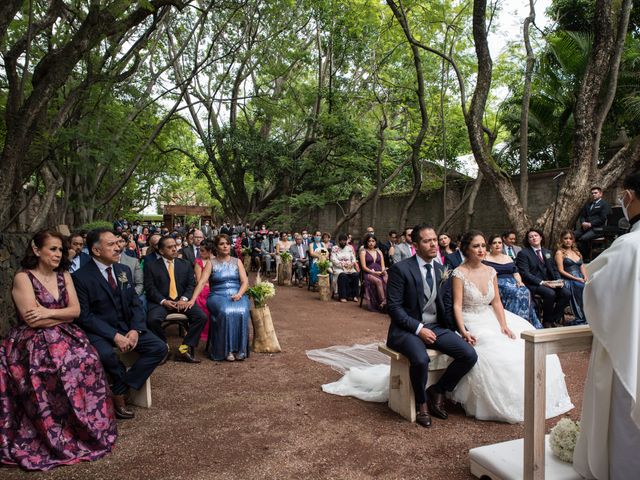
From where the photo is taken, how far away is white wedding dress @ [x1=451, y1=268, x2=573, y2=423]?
3861mm

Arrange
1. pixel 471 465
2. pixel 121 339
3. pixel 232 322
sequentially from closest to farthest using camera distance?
1. pixel 471 465
2. pixel 121 339
3. pixel 232 322

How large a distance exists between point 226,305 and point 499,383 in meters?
3.55

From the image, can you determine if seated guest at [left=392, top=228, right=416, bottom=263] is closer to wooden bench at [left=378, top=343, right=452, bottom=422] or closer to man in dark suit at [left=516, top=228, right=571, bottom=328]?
man in dark suit at [left=516, top=228, right=571, bottom=328]

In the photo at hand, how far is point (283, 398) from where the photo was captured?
14.8 feet

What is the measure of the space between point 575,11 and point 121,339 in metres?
15.4

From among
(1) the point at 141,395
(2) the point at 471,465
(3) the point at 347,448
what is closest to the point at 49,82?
(1) the point at 141,395

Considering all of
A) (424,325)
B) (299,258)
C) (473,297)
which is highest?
(473,297)

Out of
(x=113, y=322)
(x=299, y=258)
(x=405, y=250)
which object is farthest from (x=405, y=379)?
(x=299, y=258)

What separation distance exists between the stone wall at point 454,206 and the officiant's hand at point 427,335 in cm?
583

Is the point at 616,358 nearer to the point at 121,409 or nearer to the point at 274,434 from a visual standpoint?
the point at 274,434

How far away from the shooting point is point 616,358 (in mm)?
2072

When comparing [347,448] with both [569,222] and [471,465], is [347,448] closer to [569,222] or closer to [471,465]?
[471,465]

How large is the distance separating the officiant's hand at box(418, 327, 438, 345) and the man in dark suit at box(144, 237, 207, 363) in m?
3.14

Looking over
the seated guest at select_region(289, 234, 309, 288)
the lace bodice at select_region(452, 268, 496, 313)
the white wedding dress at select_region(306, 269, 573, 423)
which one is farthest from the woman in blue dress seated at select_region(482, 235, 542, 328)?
the seated guest at select_region(289, 234, 309, 288)
